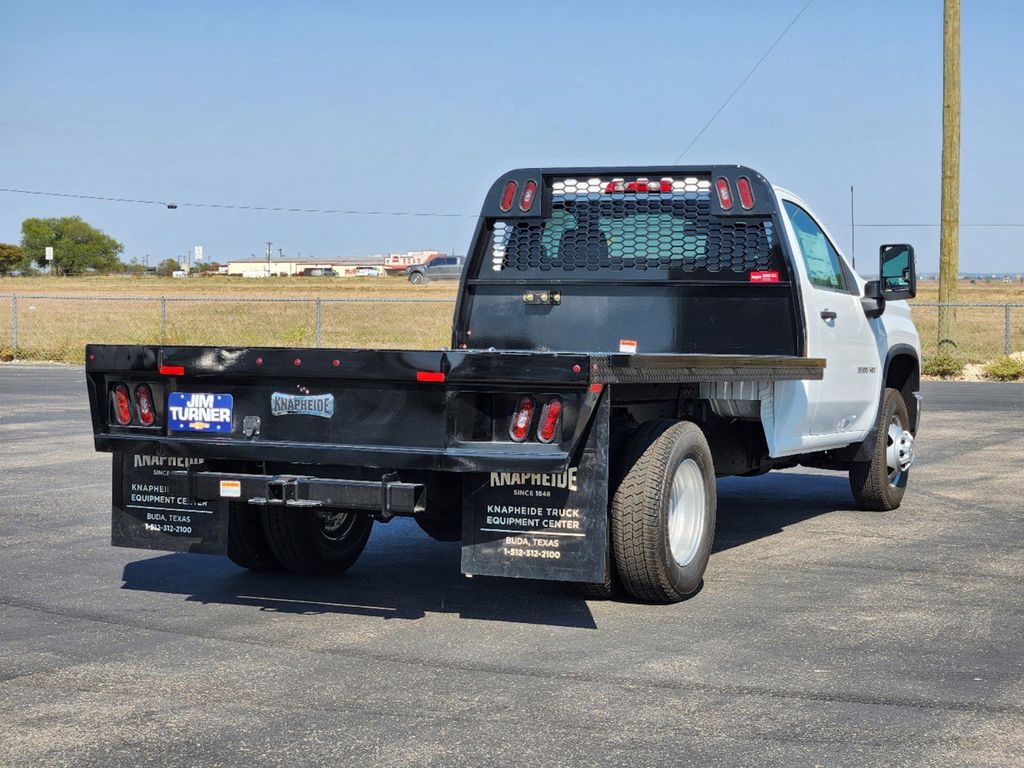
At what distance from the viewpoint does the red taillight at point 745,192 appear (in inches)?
330

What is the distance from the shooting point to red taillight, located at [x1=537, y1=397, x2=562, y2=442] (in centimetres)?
597

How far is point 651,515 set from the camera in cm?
648

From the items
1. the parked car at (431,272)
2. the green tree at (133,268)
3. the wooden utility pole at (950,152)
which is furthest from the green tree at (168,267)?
the wooden utility pole at (950,152)

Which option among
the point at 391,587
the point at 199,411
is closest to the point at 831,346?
the point at 391,587

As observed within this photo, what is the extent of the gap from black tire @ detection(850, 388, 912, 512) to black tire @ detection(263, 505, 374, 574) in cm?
383

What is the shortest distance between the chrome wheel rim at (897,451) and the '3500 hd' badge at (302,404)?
16.6ft

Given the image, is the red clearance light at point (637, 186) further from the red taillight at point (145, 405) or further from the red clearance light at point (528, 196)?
the red taillight at point (145, 405)

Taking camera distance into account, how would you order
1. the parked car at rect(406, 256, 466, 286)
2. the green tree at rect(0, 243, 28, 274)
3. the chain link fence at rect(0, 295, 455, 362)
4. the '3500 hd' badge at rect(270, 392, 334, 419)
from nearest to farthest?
1. the '3500 hd' badge at rect(270, 392, 334, 419)
2. the chain link fence at rect(0, 295, 455, 362)
3. the parked car at rect(406, 256, 466, 286)
4. the green tree at rect(0, 243, 28, 274)

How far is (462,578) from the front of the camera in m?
7.68

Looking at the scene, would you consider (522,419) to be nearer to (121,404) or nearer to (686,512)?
(686,512)

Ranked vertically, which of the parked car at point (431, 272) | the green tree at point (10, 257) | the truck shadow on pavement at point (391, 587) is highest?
the green tree at point (10, 257)

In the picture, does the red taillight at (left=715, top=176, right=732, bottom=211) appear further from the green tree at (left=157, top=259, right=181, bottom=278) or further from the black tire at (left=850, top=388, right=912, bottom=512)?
the green tree at (left=157, top=259, right=181, bottom=278)

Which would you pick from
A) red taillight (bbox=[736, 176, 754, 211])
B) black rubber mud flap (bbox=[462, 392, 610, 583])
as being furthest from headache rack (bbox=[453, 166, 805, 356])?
black rubber mud flap (bbox=[462, 392, 610, 583])

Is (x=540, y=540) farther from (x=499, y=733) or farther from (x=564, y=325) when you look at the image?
(x=564, y=325)
